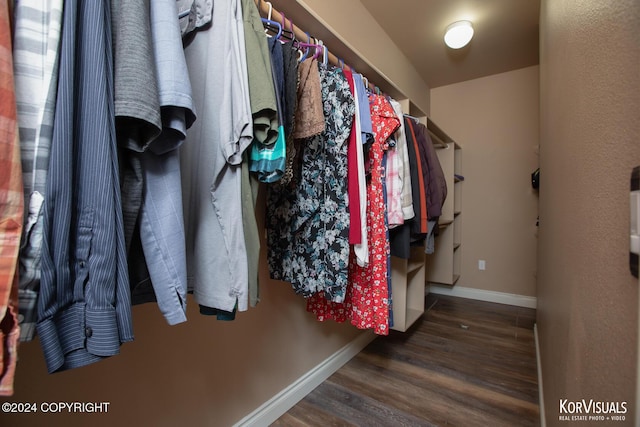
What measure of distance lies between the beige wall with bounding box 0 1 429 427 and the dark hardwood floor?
9.4 inches

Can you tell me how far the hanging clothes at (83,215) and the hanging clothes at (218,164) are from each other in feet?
0.76

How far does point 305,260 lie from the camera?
1.14 metres

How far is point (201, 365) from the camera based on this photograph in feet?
3.60

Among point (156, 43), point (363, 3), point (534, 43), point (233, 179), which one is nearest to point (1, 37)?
point (156, 43)

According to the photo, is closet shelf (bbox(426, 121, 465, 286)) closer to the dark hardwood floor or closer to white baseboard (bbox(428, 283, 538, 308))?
white baseboard (bbox(428, 283, 538, 308))

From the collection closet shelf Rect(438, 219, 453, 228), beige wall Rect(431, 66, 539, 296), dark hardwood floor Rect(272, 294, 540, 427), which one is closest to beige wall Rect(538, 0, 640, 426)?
dark hardwood floor Rect(272, 294, 540, 427)

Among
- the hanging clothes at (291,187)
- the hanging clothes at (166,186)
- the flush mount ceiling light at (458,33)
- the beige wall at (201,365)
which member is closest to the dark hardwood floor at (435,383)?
the beige wall at (201,365)

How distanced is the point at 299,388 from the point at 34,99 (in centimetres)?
161

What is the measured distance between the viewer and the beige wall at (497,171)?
9.50 feet

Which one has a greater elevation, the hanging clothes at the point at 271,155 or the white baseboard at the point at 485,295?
the hanging clothes at the point at 271,155

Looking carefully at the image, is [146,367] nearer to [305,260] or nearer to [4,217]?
[305,260]

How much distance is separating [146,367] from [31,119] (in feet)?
2.79

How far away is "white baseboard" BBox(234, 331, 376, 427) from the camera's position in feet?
4.31

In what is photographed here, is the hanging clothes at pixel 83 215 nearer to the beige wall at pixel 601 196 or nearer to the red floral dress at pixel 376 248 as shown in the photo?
the beige wall at pixel 601 196
